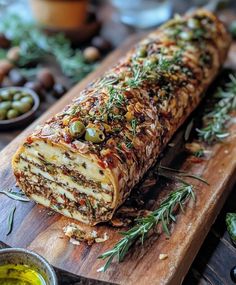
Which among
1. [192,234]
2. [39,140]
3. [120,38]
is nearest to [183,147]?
[192,234]

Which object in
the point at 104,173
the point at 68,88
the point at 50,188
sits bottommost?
the point at 68,88

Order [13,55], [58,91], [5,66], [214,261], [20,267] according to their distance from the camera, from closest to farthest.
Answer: [20,267] → [214,261] → [58,91] → [5,66] → [13,55]

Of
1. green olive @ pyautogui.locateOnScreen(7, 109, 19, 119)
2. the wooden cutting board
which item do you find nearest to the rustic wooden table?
the wooden cutting board

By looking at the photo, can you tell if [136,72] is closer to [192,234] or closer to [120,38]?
[192,234]

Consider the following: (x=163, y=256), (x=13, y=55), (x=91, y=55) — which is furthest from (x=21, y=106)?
(x=163, y=256)

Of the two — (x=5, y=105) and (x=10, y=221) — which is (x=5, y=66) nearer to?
(x=5, y=105)

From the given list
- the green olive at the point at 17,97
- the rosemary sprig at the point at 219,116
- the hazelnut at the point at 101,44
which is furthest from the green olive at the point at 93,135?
the hazelnut at the point at 101,44
